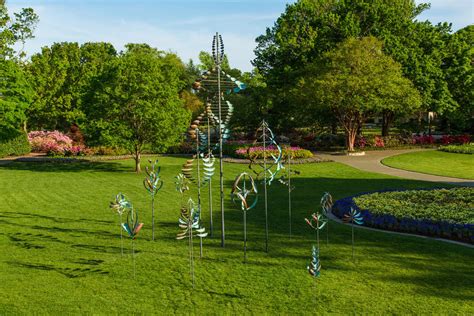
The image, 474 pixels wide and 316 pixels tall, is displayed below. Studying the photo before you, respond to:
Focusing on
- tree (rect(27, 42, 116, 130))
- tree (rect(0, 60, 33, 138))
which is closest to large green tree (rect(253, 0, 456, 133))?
tree (rect(27, 42, 116, 130))

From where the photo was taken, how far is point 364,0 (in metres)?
39.8

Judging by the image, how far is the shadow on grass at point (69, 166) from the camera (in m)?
27.4

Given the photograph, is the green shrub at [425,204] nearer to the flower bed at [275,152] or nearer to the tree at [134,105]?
the tree at [134,105]

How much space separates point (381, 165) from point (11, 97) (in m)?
28.8

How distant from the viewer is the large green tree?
3728 centimetres

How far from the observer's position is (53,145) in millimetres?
35719

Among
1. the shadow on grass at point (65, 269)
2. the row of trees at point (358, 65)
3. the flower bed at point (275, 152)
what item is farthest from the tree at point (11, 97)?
the shadow on grass at point (65, 269)

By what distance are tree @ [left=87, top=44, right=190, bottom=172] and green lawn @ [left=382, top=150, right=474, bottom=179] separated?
14.3 meters

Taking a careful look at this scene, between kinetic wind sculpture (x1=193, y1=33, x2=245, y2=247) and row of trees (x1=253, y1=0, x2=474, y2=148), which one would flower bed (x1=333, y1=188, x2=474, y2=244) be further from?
row of trees (x1=253, y1=0, x2=474, y2=148)

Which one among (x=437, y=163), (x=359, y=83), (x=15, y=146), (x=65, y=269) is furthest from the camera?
(x=15, y=146)

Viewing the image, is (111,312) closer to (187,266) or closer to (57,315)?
(57,315)

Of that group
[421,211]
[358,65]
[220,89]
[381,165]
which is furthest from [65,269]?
[358,65]

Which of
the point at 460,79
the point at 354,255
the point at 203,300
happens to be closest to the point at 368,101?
the point at 460,79

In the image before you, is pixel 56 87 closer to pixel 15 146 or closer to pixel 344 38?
pixel 15 146
